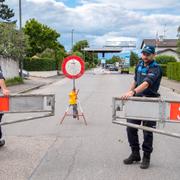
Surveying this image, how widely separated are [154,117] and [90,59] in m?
123

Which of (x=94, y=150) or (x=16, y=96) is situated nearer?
(x=16, y=96)

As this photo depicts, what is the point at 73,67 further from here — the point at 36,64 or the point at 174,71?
the point at 36,64

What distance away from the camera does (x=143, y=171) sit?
20.6 ft

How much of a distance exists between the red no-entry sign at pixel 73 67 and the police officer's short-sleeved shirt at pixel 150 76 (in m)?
5.45

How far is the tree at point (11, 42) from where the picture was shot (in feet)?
101

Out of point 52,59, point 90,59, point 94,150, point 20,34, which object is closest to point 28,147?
point 94,150

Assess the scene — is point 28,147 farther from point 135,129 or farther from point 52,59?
point 52,59

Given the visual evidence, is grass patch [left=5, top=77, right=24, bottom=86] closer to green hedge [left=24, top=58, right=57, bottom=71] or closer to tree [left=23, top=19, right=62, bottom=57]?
green hedge [left=24, top=58, right=57, bottom=71]

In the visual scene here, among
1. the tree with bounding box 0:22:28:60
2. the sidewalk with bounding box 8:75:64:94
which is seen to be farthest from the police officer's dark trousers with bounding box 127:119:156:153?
the tree with bounding box 0:22:28:60

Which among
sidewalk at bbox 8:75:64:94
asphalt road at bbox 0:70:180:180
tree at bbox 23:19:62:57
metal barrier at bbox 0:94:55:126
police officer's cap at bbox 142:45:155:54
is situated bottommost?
sidewalk at bbox 8:75:64:94

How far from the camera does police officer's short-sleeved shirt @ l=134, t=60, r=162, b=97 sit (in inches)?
251

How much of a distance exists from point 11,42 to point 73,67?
20.2m

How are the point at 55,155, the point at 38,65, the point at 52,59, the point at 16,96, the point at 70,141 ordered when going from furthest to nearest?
the point at 52,59, the point at 38,65, the point at 70,141, the point at 55,155, the point at 16,96

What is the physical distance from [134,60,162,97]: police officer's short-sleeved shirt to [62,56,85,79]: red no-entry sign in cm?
545
